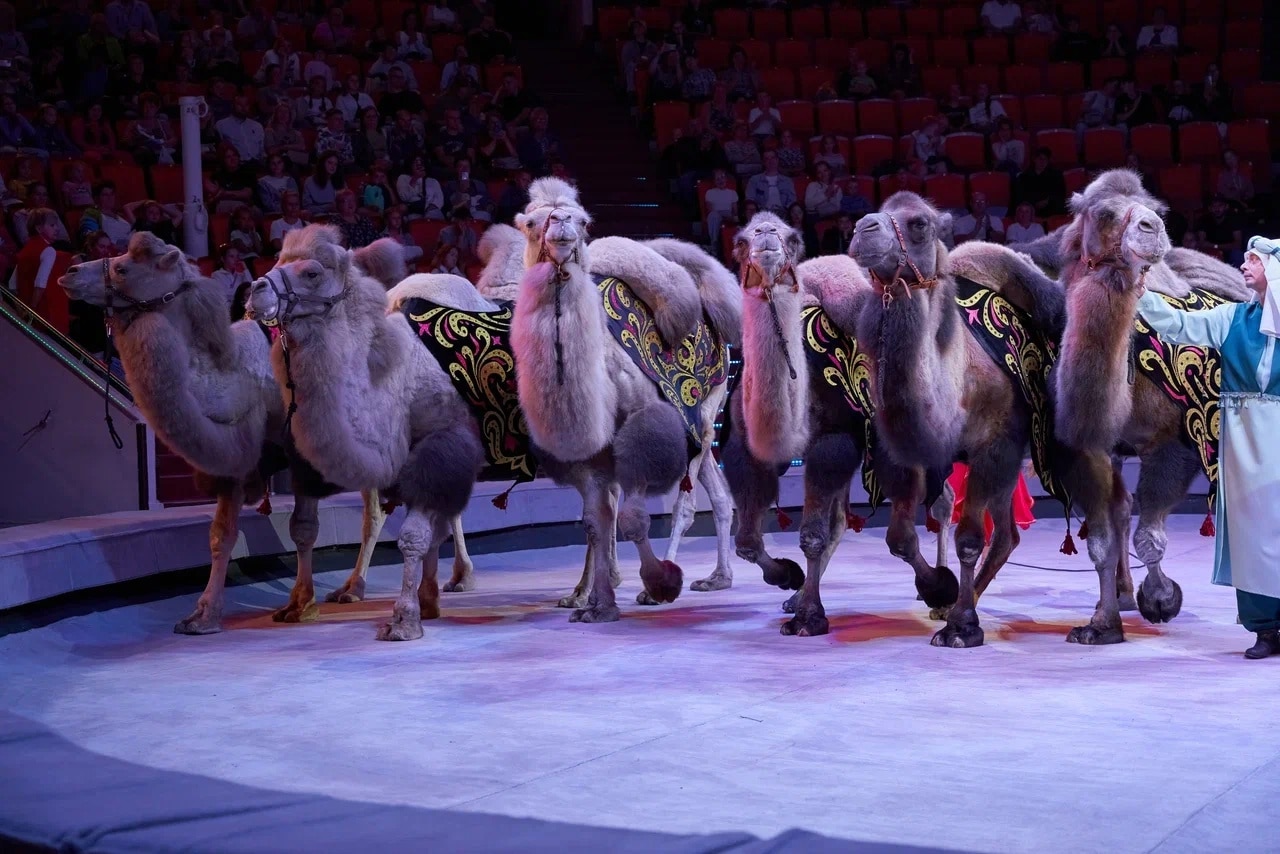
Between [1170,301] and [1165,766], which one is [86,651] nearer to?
[1165,766]

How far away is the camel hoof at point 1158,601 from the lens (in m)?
6.52

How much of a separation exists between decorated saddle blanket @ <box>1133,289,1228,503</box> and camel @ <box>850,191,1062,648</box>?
55cm

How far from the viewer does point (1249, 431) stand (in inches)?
224

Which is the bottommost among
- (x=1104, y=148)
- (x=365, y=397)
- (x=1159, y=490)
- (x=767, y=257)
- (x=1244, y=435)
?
(x=1159, y=490)

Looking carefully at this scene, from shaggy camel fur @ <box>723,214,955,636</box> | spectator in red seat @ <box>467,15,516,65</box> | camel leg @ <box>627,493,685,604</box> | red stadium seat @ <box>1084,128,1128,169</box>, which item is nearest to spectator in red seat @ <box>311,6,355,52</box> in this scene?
spectator in red seat @ <box>467,15,516,65</box>

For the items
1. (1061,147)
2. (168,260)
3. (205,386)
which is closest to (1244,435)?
(205,386)

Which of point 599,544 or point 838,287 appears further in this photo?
point 599,544

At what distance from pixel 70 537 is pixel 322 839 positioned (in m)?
3.88

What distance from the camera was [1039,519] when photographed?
11.0m

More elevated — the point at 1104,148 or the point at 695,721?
the point at 1104,148

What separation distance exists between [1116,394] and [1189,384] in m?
0.63

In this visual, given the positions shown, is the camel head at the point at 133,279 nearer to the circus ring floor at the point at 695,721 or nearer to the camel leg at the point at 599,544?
the circus ring floor at the point at 695,721

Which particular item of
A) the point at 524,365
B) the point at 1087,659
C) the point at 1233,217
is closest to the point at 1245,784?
the point at 1087,659

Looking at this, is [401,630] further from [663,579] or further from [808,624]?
[808,624]
